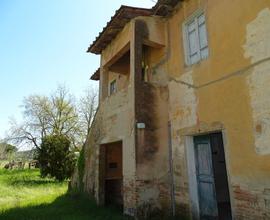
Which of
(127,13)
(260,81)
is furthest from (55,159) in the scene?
(260,81)

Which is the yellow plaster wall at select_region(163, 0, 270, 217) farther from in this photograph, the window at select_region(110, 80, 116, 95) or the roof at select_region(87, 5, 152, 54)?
the window at select_region(110, 80, 116, 95)

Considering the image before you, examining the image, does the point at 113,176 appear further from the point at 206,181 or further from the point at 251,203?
the point at 251,203

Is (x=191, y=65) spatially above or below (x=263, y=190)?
above

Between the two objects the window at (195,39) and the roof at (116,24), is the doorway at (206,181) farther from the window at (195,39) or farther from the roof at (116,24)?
the roof at (116,24)

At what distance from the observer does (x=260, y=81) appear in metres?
5.47

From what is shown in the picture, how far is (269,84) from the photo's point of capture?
17.3 feet

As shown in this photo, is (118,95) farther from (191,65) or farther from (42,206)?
(42,206)

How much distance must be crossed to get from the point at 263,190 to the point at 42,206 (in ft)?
27.1

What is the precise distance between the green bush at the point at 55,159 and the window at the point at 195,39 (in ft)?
51.0

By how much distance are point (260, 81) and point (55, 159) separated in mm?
17795

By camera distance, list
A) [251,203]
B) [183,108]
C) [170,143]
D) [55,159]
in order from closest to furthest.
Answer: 1. [251,203]
2. [183,108]
3. [170,143]
4. [55,159]

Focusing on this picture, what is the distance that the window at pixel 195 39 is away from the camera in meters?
7.35

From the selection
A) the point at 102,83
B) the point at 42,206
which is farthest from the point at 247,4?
the point at 42,206

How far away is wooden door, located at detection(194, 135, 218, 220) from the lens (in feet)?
22.5
